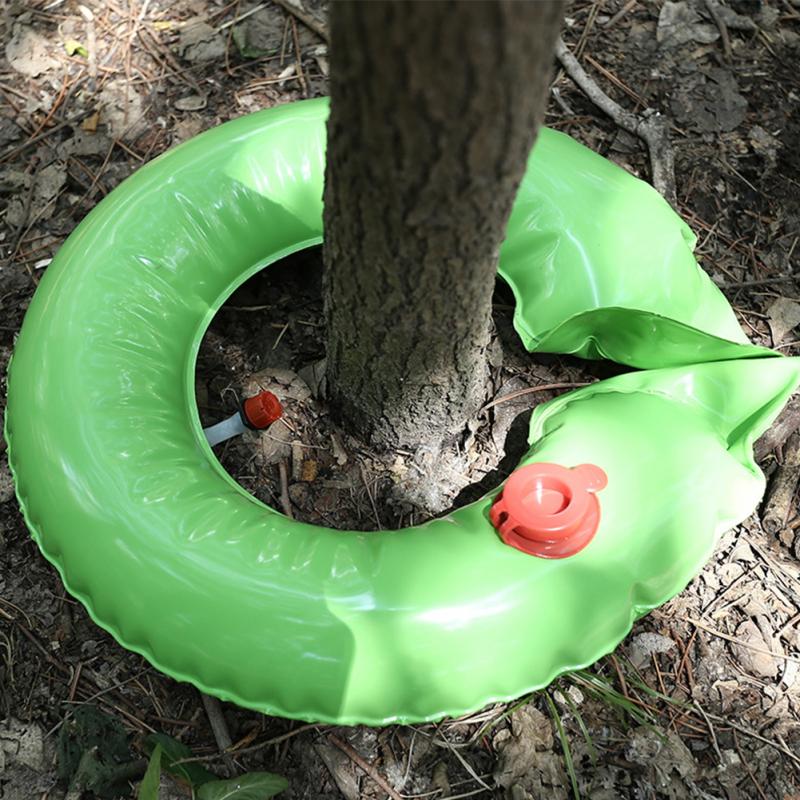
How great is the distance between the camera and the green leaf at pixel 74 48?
2.23 metres

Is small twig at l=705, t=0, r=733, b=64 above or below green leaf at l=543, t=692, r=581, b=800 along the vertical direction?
above

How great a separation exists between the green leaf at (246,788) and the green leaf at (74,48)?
1863 mm

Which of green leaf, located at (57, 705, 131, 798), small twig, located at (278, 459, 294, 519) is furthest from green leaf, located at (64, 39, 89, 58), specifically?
green leaf, located at (57, 705, 131, 798)

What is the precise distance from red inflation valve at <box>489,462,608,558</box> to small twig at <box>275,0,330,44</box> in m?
1.46

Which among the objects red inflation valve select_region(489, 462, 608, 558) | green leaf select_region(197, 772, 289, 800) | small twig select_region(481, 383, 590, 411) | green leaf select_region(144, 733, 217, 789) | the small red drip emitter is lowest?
green leaf select_region(144, 733, 217, 789)

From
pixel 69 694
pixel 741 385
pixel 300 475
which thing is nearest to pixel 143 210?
pixel 300 475

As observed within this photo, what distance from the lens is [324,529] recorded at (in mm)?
1433

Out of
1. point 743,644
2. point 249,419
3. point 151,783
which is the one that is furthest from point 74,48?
point 743,644

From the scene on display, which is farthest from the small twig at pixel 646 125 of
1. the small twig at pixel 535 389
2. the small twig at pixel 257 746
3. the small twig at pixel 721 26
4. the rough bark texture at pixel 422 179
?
the small twig at pixel 257 746

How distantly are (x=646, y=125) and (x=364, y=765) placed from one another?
1.62m

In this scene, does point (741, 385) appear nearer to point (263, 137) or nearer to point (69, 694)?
point (263, 137)

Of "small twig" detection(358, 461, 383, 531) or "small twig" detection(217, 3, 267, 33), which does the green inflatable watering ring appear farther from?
"small twig" detection(217, 3, 267, 33)

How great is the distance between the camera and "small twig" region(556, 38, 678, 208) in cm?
202

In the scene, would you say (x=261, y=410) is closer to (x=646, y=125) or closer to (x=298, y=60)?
(x=298, y=60)
